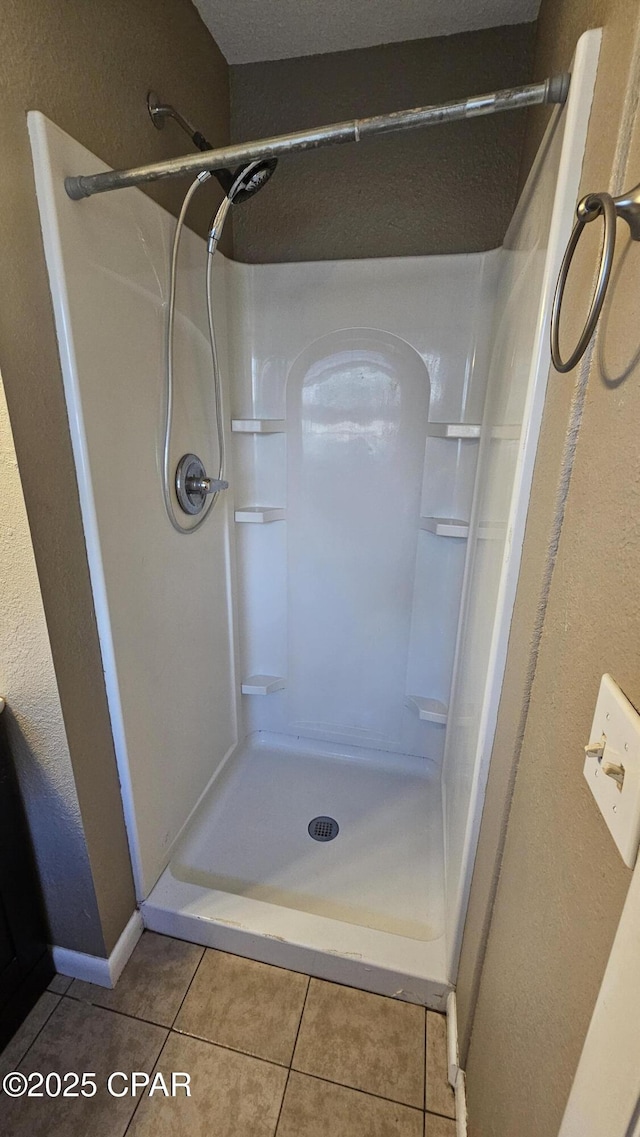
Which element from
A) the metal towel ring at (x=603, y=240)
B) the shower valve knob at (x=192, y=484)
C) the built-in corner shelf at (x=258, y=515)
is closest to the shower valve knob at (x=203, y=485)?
the shower valve knob at (x=192, y=484)

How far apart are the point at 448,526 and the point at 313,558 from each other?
0.53m

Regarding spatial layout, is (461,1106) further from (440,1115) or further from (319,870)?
(319,870)

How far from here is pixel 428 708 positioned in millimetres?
1894

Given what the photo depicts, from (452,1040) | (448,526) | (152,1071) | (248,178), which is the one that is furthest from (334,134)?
(152,1071)

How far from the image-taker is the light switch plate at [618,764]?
1.24 ft

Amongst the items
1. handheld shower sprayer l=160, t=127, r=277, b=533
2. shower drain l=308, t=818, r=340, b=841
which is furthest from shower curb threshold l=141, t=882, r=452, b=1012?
handheld shower sprayer l=160, t=127, r=277, b=533

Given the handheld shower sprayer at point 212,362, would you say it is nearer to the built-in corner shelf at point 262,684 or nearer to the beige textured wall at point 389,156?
the beige textured wall at point 389,156

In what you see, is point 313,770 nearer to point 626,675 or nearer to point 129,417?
point 129,417

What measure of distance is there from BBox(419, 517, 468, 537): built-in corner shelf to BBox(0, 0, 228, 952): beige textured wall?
1.11 metres

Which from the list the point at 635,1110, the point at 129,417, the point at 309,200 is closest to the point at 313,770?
the point at 129,417

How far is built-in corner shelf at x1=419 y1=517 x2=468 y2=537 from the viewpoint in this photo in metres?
1.65

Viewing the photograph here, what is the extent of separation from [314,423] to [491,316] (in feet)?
2.13

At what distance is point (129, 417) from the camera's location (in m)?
1.16

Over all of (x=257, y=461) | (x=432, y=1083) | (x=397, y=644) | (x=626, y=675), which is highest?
(x=257, y=461)
